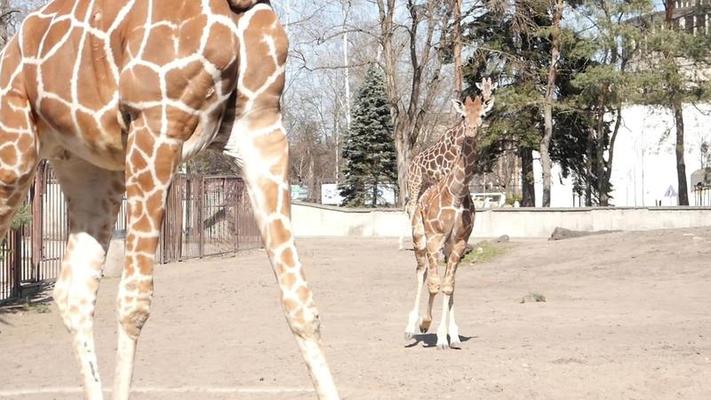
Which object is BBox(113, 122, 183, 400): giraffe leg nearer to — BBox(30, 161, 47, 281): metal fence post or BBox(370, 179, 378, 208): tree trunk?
BBox(30, 161, 47, 281): metal fence post

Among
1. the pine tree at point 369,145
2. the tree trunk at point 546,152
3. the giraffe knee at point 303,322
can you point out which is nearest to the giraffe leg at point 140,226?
the giraffe knee at point 303,322

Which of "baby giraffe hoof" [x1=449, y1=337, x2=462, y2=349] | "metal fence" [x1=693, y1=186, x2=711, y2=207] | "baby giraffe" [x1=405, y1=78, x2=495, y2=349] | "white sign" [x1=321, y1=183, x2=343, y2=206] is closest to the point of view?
"baby giraffe hoof" [x1=449, y1=337, x2=462, y2=349]

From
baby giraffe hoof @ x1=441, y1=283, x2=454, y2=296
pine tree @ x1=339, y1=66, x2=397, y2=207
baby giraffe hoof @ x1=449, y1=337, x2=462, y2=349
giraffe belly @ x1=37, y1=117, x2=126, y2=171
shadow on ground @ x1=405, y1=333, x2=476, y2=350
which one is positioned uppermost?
pine tree @ x1=339, y1=66, x2=397, y2=207

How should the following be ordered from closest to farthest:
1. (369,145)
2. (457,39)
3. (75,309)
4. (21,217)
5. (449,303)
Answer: (75,309) < (449,303) < (21,217) < (457,39) < (369,145)

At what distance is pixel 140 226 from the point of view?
16.0 feet

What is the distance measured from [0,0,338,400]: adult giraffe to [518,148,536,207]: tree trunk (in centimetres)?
4046

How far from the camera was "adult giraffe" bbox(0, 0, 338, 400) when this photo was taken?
478 centimetres

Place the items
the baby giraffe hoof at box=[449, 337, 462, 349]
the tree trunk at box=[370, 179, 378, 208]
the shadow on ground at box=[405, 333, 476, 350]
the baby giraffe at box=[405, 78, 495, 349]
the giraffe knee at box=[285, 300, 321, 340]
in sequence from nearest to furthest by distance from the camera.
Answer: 1. the giraffe knee at box=[285, 300, 321, 340]
2. the baby giraffe hoof at box=[449, 337, 462, 349]
3. the shadow on ground at box=[405, 333, 476, 350]
4. the baby giraffe at box=[405, 78, 495, 349]
5. the tree trunk at box=[370, 179, 378, 208]

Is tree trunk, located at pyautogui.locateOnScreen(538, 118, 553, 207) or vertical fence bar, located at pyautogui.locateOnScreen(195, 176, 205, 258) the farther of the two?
tree trunk, located at pyautogui.locateOnScreen(538, 118, 553, 207)

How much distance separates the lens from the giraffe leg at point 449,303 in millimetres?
→ 11367

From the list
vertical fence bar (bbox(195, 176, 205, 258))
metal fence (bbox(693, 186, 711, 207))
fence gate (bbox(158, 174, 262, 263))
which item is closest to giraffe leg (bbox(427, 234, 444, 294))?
fence gate (bbox(158, 174, 262, 263))

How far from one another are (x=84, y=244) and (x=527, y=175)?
40686mm

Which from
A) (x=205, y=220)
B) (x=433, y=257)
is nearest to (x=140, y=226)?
(x=433, y=257)

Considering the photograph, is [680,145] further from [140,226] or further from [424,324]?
[140,226]
